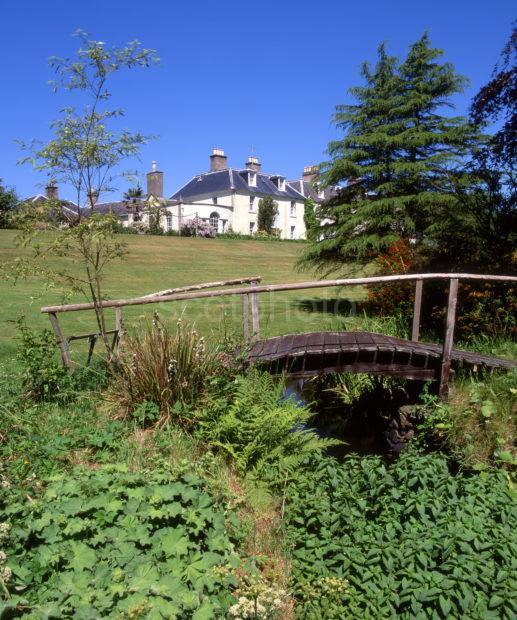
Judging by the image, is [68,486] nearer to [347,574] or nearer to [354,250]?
[347,574]

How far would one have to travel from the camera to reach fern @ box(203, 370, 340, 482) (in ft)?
16.1

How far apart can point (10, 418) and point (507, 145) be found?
9.19 meters

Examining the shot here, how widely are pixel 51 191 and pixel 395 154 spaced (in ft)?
37.8

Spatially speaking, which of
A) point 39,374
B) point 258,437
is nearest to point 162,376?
point 258,437

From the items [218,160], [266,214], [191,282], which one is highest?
[218,160]

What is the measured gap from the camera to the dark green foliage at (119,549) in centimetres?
278

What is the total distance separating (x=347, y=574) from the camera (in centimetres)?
360

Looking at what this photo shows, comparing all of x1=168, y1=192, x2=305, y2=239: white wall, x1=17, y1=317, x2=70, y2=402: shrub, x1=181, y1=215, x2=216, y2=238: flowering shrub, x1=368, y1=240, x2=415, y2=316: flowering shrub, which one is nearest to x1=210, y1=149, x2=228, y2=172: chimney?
x1=168, y1=192, x2=305, y2=239: white wall

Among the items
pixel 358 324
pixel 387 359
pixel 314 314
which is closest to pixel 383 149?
pixel 314 314

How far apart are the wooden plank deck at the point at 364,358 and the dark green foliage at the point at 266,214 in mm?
42881

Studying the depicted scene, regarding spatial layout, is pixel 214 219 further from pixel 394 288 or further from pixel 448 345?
pixel 448 345

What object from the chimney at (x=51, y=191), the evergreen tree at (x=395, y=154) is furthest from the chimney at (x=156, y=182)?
the chimney at (x=51, y=191)

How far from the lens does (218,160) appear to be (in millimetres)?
53781

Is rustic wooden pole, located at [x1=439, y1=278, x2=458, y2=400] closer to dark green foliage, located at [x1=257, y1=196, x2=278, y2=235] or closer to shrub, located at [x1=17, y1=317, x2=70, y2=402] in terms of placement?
shrub, located at [x1=17, y1=317, x2=70, y2=402]
